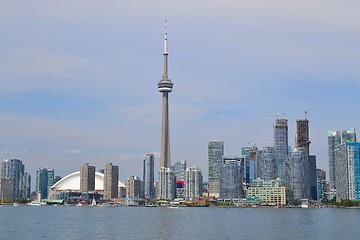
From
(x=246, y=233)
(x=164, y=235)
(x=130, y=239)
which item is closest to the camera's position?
(x=130, y=239)

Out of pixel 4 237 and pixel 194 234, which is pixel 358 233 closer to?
pixel 194 234

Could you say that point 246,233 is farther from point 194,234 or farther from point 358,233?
point 358,233

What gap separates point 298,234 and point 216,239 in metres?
17.4

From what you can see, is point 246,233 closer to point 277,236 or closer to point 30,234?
point 277,236

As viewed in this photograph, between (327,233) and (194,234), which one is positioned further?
(327,233)

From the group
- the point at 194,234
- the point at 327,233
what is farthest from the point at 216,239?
the point at 327,233

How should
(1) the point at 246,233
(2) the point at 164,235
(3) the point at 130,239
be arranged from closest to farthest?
(3) the point at 130,239, (2) the point at 164,235, (1) the point at 246,233

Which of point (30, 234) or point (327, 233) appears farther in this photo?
point (327, 233)

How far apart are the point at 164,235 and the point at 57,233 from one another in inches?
711

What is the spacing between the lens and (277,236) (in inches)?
3489

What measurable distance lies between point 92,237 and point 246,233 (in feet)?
87.6

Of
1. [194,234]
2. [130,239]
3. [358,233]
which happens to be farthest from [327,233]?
Result: [130,239]

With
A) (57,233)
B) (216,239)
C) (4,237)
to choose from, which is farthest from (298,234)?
(4,237)

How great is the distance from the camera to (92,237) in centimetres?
8425
